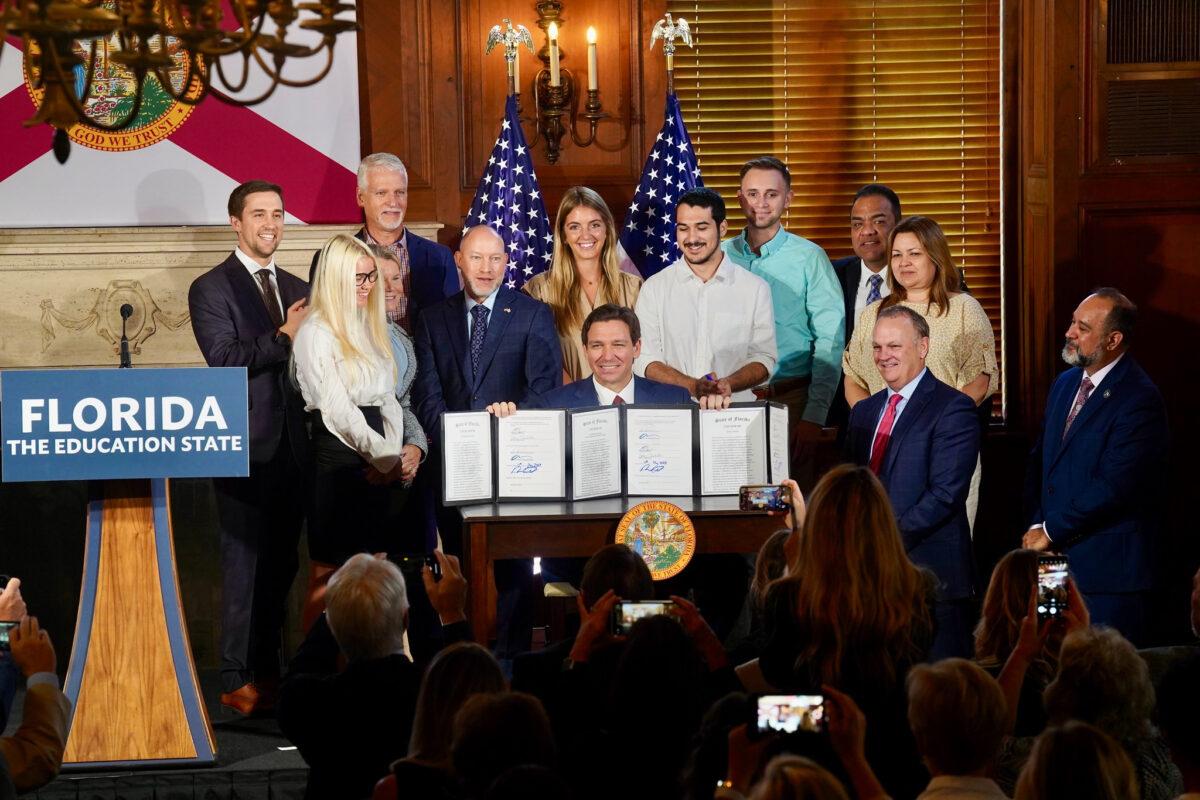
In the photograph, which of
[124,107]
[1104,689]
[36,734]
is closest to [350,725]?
[36,734]

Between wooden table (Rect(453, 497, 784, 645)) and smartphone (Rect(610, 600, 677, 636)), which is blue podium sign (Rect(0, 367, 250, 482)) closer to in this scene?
wooden table (Rect(453, 497, 784, 645))

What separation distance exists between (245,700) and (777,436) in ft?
6.26

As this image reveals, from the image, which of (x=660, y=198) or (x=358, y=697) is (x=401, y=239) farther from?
(x=358, y=697)

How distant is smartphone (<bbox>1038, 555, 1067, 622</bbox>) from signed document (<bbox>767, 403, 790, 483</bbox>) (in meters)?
1.46

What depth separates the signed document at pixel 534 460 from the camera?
4.68m

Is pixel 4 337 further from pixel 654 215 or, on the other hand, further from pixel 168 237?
pixel 654 215

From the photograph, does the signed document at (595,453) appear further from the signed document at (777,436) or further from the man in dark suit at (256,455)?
the man in dark suit at (256,455)

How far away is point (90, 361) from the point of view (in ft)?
20.5

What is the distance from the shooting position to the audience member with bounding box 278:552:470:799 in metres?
2.96

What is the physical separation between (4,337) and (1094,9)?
4.87 meters

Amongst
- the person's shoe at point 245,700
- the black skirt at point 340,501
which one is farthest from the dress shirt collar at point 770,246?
the person's shoe at point 245,700

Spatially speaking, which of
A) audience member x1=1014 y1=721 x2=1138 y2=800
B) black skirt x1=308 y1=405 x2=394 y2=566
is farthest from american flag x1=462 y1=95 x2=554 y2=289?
audience member x1=1014 y1=721 x2=1138 y2=800

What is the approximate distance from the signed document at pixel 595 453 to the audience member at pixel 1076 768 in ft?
8.42

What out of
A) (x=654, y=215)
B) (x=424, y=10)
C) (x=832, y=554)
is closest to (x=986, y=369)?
(x=654, y=215)
